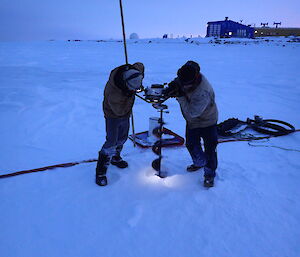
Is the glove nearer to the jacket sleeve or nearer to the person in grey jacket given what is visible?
the person in grey jacket

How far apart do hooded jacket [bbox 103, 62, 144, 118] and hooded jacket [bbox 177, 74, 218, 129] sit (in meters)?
0.66

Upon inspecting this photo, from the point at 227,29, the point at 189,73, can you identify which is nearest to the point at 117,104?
the point at 189,73

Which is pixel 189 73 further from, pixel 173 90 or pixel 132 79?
pixel 132 79

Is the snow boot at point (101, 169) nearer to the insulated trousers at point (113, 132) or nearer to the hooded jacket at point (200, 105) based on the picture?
the insulated trousers at point (113, 132)

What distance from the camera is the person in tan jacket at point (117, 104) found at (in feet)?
8.71

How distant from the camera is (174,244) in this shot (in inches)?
95.7

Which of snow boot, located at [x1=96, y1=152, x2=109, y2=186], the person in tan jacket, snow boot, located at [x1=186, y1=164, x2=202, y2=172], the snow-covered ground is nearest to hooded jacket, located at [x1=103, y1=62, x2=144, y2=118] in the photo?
the person in tan jacket

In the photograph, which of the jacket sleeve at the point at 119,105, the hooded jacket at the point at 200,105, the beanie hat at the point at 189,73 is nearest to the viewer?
the beanie hat at the point at 189,73

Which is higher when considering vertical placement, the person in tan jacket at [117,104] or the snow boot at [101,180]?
the person in tan jacket at [117,104]

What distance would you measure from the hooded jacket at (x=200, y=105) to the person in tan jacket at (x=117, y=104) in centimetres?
60

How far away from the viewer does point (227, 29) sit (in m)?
55.2

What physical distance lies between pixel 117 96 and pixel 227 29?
196 ft

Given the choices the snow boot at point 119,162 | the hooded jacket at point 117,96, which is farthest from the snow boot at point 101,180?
the hooded jacket at point 117,96

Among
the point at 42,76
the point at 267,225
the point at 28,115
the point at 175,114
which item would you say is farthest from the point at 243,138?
the point at 42,76
